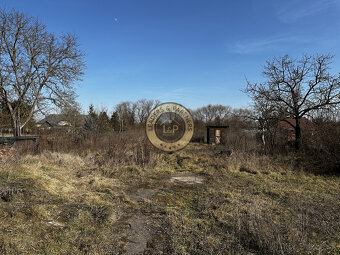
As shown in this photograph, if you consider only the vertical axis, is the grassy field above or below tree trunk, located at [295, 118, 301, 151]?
below

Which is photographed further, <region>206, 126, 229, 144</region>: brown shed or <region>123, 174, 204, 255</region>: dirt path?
<region>206, 126, 229, 144</region>: brown shed

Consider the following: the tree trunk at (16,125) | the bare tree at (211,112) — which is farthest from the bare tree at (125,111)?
the tree trunk at (16,125)

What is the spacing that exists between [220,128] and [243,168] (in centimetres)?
1312

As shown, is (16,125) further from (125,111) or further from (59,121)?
(125,111)

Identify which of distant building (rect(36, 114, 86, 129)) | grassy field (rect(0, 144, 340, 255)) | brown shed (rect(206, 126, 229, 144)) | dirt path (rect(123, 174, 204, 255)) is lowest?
dirt path (rect(123, 174, 204, 255))

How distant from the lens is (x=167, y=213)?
3.89 meters

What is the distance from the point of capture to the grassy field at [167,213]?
2705mm

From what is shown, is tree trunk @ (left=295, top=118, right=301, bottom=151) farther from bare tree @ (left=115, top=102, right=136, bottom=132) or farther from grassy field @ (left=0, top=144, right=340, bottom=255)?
bare tree @ (left=115, top=102, right=136, bottom=132)

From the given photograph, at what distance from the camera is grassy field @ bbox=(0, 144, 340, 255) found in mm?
2705

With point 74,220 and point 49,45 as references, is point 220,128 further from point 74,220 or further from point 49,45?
point 74,220

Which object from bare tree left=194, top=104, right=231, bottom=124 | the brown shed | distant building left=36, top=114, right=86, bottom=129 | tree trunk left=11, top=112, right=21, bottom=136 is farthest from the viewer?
bare tree left=194, top=104, right=231, bottom=124

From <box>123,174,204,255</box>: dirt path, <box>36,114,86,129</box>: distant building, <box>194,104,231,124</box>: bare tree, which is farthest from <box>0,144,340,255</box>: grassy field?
<box>194,104,231,124</box>: bare tree

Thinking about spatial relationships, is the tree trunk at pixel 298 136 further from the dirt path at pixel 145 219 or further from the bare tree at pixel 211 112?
the bare tree at pixel 211 112

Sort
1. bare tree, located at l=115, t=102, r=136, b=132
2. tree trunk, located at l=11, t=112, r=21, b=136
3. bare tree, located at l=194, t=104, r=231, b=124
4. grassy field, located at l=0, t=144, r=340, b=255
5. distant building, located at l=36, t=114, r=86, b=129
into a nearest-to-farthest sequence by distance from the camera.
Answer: grassy field, located at l=0, t=144, r=340, b=255, tree trunk, located at l=11, t=112, r=21, b=136, distant building, located at l=36, t=114, r=86, b=129, bare tree, located at l=115, t=102, r=136, b=132, bare tree, located at l=194, t=104, r=231, b=124
